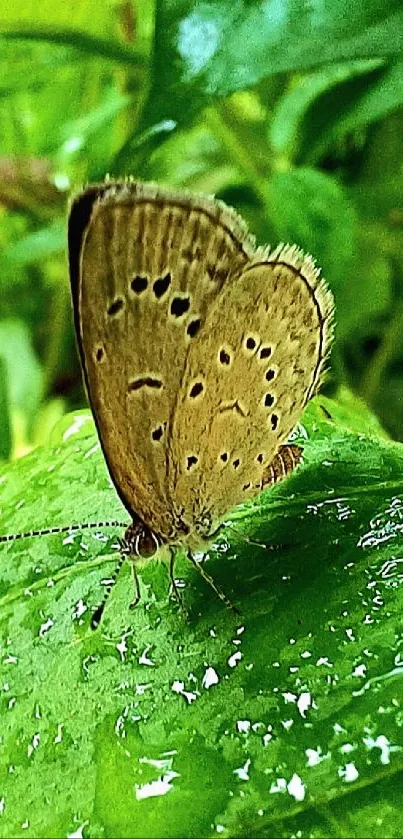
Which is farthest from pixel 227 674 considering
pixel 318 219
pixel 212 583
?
pixel 318 219

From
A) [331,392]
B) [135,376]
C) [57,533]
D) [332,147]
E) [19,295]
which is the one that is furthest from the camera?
[19,295]

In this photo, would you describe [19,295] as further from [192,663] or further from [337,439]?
[192,663]

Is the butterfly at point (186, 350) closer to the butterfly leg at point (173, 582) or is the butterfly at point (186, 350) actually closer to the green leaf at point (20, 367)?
the butterfly leg at point (173, 582)

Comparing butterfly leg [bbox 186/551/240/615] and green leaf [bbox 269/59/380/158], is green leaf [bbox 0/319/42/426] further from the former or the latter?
butterfly leg [bbox 186/551/240/615]

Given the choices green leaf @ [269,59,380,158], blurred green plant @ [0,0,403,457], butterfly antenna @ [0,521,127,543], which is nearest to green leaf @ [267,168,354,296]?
blurred green plant @ [0,0,403,457]

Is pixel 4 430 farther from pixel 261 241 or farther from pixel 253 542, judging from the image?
pixel 253 542

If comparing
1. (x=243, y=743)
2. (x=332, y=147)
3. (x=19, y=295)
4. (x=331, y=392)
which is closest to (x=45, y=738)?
(x=243, y=743)
